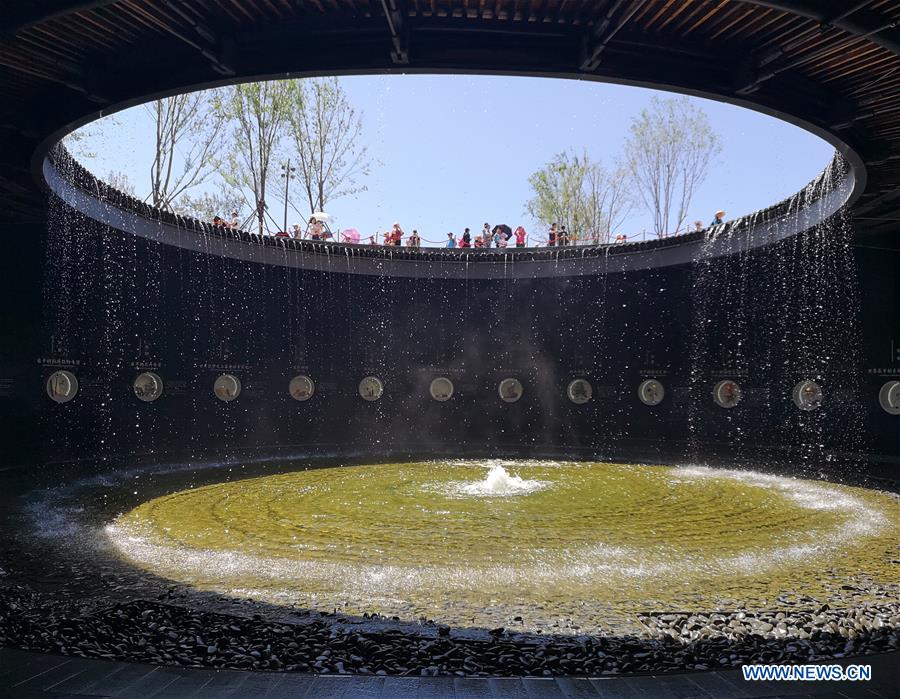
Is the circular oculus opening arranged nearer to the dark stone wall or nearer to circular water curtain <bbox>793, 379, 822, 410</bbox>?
circular water curtain <bbox>793, 379, 822, 410</bbox>

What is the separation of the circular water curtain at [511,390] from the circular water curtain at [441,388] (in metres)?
2.34

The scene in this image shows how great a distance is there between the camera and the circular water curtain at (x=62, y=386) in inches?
755

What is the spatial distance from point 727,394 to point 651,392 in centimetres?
308

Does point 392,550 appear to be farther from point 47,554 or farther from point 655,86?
point 655,86

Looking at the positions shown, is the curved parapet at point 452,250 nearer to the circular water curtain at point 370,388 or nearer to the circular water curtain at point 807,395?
the circular water curtain at point 370,388

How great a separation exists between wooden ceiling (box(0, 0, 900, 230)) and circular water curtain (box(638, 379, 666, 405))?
52.9 feet

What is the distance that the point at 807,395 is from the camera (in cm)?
2264

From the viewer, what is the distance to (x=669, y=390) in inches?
1033

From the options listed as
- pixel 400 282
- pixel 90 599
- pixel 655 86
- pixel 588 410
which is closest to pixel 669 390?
pixel 588 410

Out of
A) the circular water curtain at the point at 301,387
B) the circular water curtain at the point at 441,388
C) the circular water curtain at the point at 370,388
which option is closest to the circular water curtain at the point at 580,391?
the circular water curtain at the point at 441,388

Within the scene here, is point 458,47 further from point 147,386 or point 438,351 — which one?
point 438,351

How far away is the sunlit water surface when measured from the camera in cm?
750

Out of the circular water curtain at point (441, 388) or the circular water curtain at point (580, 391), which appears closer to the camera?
the circular water curtain at point (580, 391)

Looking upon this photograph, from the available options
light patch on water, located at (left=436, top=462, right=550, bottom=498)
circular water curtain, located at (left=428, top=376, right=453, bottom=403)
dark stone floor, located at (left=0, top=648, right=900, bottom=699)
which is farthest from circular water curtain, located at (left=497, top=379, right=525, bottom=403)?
dark stone floor, located at (left=0, top=648, right=900, bottom=699)
